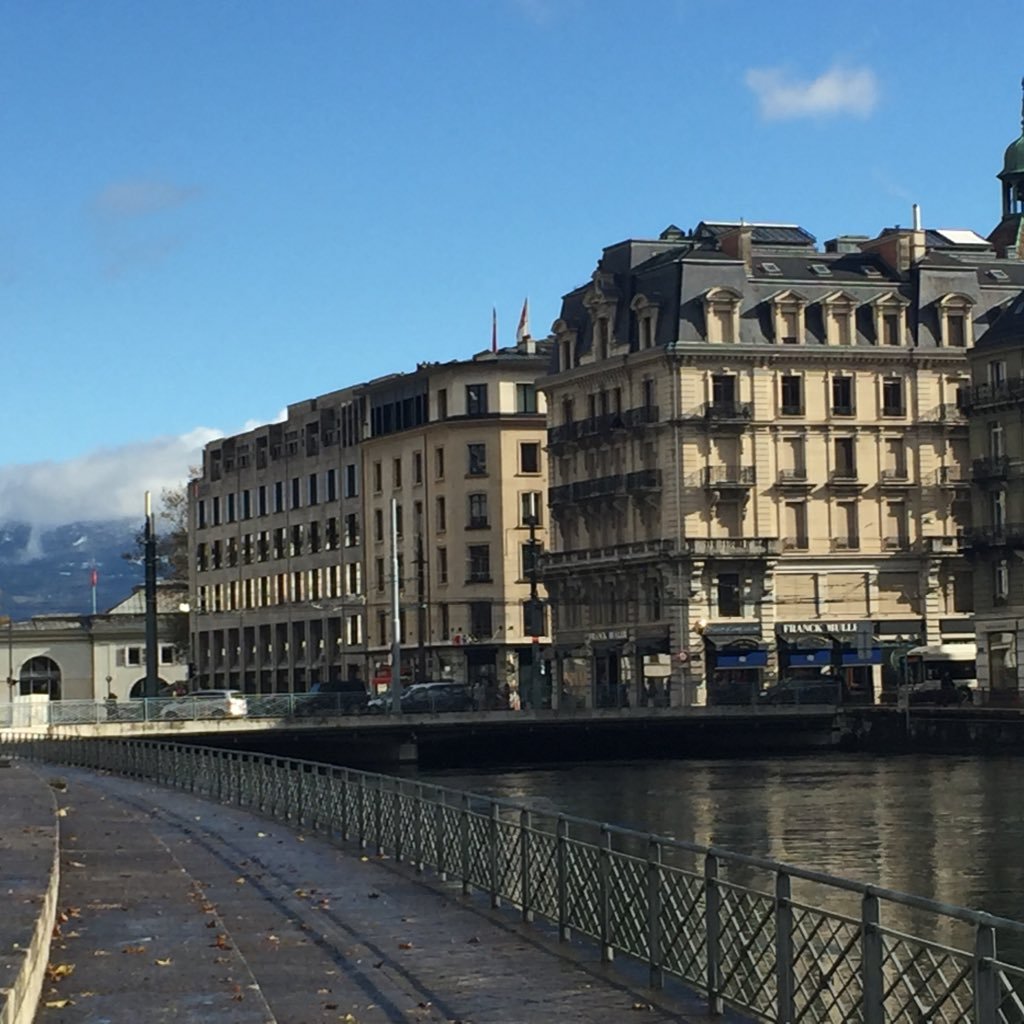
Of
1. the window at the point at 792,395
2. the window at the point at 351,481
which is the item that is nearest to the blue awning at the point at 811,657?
the window at the point at 792,395

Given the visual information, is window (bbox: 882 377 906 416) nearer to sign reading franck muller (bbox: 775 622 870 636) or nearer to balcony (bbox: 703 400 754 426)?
balcony (bbox: 703 400 754 426)

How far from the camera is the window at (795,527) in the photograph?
11231 cm

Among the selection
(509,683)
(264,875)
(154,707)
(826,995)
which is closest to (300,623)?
(509,683)

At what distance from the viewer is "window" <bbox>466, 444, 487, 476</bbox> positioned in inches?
5187

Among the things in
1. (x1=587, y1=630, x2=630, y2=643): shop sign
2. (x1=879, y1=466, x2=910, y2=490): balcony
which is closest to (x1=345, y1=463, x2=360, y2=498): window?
(x1=587, y1=630, x2=630, y2=643): shop sign

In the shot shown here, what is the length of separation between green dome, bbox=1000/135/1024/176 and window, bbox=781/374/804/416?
43114 mm

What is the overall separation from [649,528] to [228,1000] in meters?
94.2

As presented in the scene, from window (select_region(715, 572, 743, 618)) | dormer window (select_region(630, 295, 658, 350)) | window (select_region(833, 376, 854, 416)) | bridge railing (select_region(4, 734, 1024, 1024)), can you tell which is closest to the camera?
bridge railing (select_region(4, 734, 1024, 1024))

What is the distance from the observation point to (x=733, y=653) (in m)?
110

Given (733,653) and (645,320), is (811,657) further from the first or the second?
(645,320)

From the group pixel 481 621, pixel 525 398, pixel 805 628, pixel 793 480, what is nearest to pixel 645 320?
pixel 793 480

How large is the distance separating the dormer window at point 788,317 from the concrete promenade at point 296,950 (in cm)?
8107

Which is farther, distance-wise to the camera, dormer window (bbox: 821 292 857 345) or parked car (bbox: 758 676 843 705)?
dormer window (bbox: 821 292 857 345)

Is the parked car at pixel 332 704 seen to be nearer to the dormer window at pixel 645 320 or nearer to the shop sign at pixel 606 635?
the shop sign at pixel 606 635
